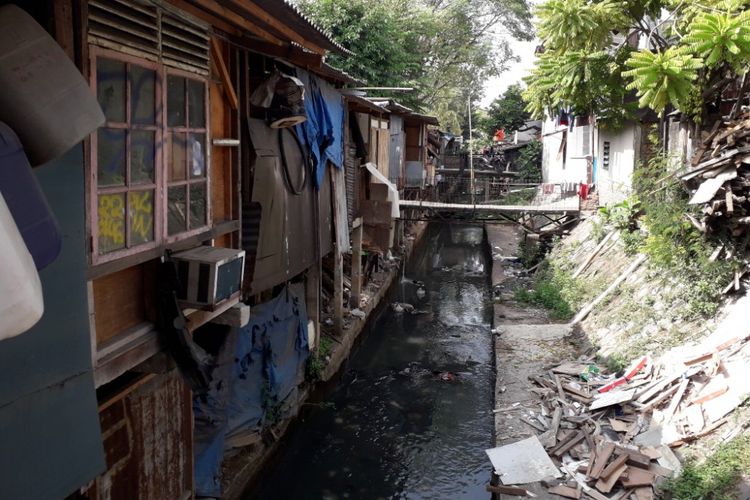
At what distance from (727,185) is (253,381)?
827 cm

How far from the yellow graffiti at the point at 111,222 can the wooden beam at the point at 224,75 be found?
2.45m

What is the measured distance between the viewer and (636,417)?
9.01m

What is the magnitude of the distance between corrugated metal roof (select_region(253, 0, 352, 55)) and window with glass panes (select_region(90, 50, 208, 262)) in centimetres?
99

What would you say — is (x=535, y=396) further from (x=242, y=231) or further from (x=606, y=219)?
(x=606, y=219)

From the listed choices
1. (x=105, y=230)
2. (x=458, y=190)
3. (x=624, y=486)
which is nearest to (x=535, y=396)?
(x=624, y=486)

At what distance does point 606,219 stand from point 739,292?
323 inches

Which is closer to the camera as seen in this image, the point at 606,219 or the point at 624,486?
the point at 624,486

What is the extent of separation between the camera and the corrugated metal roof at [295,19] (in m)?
5.43

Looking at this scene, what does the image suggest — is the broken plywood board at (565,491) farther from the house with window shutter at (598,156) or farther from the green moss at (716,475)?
the house with window shutter at (598,156)

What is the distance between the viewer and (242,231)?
23.8ft

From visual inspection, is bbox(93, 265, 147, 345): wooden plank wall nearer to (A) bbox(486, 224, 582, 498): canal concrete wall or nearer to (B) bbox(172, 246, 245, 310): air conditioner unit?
(B) bbox(172, 246, 245, 310): air conditioner unit

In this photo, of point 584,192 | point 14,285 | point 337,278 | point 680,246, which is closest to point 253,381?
point 337,278

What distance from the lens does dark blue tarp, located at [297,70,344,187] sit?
354 inches

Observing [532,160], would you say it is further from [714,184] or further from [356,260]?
[714,184]
